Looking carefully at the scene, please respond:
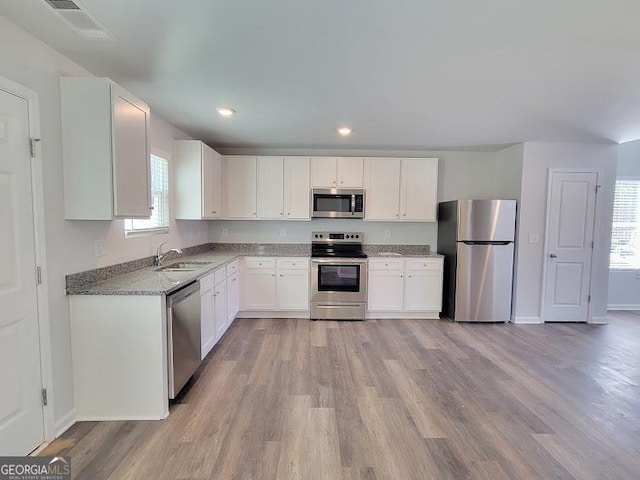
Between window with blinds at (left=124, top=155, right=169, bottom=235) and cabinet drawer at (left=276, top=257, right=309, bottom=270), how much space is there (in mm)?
1520

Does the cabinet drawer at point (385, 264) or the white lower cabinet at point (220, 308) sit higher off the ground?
the cabinet drawer at point (385, 264)

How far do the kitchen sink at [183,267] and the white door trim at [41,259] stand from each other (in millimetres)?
1085

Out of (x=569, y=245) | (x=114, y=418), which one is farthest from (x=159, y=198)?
(x=569, y=245)

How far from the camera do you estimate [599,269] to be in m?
4.22

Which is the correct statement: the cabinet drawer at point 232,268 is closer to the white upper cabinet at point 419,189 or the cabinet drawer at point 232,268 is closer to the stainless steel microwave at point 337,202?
the stainless steel microwave at point 337,202

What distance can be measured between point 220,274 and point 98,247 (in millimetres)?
1255

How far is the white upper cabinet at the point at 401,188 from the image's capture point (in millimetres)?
4520

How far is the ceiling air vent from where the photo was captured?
4.91 feet

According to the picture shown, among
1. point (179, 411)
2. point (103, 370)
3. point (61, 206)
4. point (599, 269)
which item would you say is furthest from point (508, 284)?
point (61, 206)

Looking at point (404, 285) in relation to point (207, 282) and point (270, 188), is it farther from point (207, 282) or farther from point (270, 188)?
point (207, 282)

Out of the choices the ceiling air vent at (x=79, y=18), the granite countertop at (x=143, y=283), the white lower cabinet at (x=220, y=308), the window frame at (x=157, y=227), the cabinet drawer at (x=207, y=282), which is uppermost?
→ the ceiling air vent at (x=79, y=18)

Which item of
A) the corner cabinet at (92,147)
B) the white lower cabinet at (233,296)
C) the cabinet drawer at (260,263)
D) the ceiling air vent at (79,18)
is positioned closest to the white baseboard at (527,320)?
the cabinet drawer at (260,263)

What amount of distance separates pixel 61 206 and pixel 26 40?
37.8 inches

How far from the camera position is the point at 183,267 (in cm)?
320
